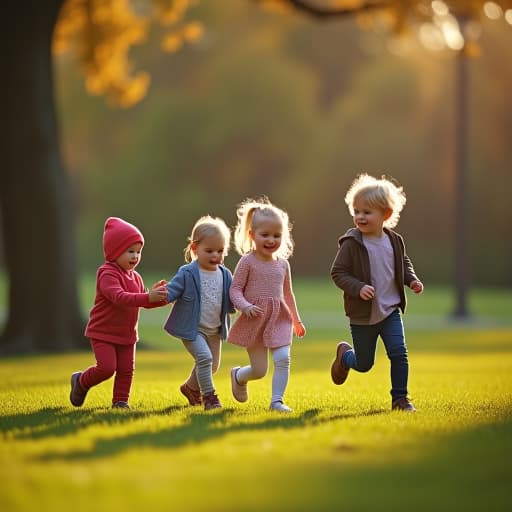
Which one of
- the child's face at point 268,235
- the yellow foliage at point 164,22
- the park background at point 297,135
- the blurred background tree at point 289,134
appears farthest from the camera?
the blurred background tree at point 289,134

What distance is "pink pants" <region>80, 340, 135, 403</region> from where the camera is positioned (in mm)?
8117

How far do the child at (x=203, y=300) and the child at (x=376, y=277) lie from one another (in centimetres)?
83

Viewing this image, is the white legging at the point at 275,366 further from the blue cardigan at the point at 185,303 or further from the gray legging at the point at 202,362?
the blue cardigan at the point at 185,303

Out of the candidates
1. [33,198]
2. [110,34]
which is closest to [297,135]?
[110,34]

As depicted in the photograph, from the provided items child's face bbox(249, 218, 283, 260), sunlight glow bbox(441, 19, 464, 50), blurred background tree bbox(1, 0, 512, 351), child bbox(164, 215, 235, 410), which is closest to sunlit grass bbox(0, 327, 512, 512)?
child bbox(164, 215, 235, 410)

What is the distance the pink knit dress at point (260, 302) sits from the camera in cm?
806

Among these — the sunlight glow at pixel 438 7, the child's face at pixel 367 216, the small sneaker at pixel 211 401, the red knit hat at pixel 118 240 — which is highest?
the sunlight glow at pixel 438 7

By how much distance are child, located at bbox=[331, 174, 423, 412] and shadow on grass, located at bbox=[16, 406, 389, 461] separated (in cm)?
45

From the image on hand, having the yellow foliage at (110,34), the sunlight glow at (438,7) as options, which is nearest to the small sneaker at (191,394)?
the sunlight glow at (438,7)

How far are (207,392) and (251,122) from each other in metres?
41.1

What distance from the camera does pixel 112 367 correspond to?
8.12 m

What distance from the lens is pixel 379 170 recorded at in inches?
1756

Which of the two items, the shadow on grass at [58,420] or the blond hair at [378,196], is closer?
the shadow on grass at [58,420]

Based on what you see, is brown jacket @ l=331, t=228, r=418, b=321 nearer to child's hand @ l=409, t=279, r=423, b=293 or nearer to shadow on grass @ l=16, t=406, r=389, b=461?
child's hand @ l=409, t=279, r=423, b=293
